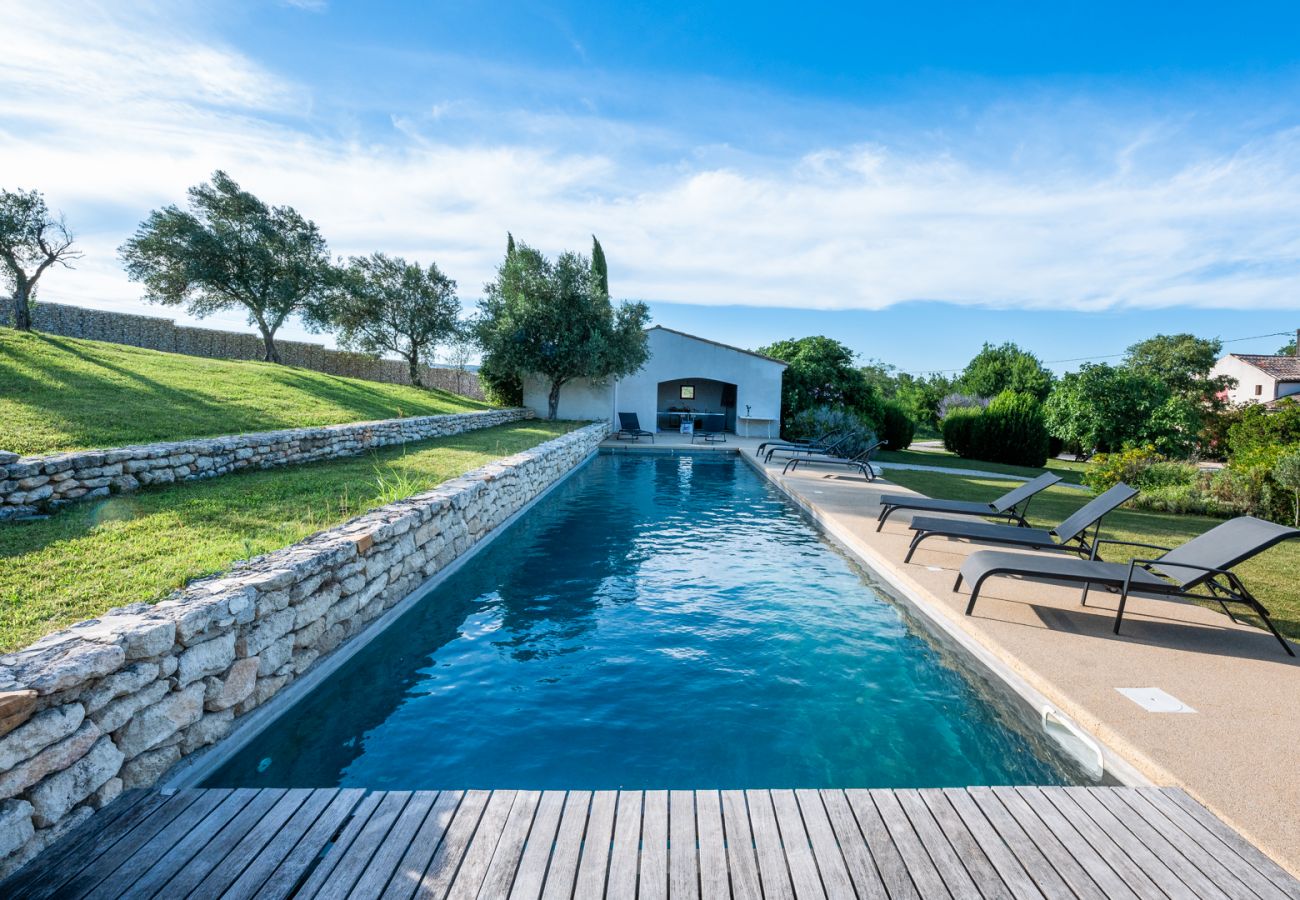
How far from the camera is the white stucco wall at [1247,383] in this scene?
3194cm

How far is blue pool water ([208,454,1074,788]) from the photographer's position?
3062mm

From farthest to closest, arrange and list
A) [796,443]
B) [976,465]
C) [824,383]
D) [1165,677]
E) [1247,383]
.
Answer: [1247,383] < [824,383] < [976,465] < [796,443] < [1165,677]

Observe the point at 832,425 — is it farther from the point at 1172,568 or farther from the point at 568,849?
the point at 568,849

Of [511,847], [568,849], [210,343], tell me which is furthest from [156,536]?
[210,343]

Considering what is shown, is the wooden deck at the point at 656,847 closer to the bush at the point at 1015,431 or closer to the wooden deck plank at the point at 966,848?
the wooden deck plank at the point at 966,848

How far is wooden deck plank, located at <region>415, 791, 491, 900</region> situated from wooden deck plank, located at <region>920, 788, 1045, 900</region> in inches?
70.7

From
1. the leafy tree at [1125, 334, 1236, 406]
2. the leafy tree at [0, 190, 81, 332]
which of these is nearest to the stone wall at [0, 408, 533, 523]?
the leafy tree at [0, 190, 81, 332]

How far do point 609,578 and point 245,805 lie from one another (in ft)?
13.0

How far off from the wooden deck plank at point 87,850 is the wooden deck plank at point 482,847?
118cm

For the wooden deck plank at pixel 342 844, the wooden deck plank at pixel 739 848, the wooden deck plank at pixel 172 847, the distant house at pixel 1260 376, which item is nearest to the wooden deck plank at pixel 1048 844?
the wooden deck plank at pixel 739 848

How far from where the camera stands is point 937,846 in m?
2.13

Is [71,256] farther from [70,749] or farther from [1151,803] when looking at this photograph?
[1151,803]

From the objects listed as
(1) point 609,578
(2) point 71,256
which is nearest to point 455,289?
(2) point 71,256

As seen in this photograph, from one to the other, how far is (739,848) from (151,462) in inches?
288
